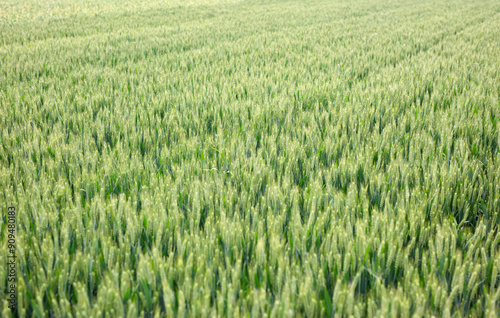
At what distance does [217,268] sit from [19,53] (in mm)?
5834

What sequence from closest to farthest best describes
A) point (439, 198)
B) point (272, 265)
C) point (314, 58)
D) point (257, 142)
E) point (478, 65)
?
point (272, 265)
point (439, 198)
point (257, 142)
point (478, 65)
point (314, 58)

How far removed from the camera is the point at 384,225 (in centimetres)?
115

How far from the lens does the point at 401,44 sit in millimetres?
5770

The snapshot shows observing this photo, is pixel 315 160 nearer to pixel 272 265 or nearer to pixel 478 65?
pixel 272 265

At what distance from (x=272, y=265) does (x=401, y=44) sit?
19.1ft

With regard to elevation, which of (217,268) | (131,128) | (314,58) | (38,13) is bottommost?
(217,268)

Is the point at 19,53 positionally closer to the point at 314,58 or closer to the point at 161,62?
the point at 161,62

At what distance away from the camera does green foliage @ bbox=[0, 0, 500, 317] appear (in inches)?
36.8

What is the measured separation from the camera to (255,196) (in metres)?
1.48

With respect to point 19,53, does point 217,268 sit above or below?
below

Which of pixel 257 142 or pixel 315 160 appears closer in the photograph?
pixel 315 160

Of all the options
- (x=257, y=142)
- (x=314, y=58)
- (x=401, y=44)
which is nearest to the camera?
(x=257, y=142)

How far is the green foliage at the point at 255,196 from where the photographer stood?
3.07 feet

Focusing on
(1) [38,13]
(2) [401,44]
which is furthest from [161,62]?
(1) [38,13]
